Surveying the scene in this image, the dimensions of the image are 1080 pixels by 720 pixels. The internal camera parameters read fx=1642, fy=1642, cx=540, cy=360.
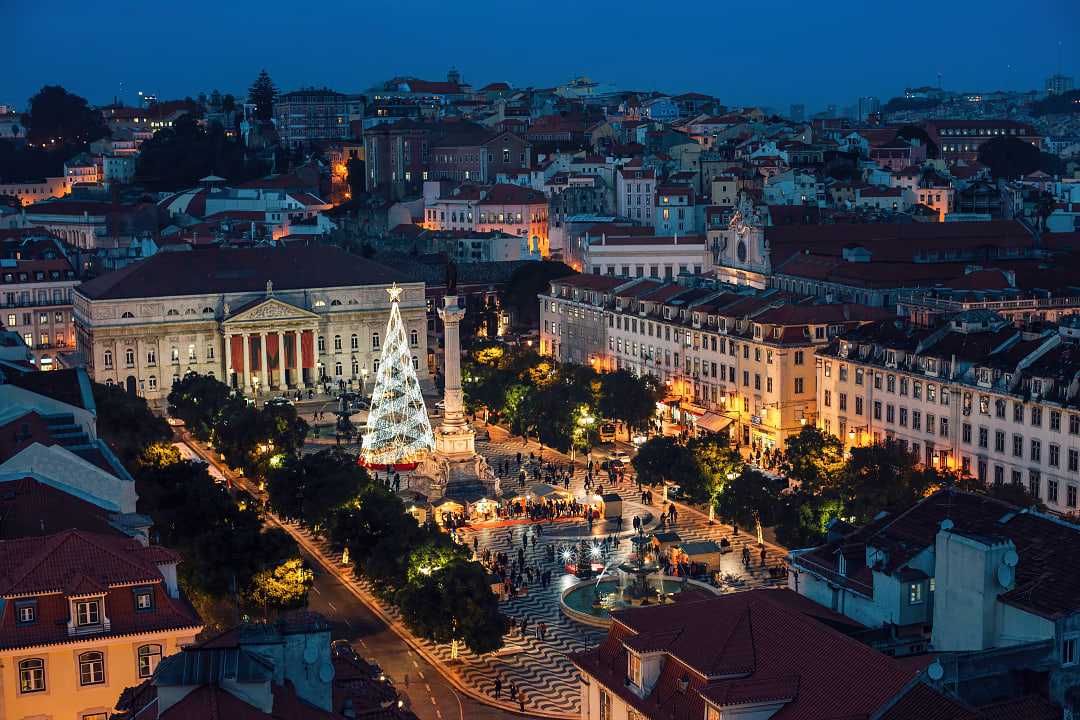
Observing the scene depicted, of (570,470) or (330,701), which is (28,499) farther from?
(570,470)

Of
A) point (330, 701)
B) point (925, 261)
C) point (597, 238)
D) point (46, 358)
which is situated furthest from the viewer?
point (597, 238)

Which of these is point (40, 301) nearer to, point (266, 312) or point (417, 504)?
point (266, 312)

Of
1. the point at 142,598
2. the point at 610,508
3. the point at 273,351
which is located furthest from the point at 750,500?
the point at 273,351

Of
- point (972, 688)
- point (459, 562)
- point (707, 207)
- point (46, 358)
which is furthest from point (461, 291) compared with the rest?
point (972, 688)

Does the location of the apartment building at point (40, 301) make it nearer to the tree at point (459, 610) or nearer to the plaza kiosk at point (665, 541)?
the plaza kiosk at point (665, 541)

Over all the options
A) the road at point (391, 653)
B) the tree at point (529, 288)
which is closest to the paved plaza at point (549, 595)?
the road at point (391, 653)

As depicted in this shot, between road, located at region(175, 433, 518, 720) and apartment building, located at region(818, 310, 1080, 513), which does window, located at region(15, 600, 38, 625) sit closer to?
road, located at region(175, 433, 518, 720)

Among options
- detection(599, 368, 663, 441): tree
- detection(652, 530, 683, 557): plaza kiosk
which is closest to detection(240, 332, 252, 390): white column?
detection(599, 368, 663, 441): tree
